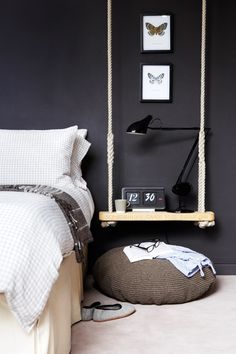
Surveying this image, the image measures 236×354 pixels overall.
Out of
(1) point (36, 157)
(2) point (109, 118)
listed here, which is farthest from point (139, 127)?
(1) point (36, 157)

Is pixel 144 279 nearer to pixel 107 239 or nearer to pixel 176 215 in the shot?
pixel 176 215

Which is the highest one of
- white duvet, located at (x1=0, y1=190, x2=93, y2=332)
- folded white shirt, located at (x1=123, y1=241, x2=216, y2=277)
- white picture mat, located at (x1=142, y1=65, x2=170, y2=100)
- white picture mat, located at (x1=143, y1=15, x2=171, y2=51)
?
white picture mat, located at (x1=143, y1=15, x2=171, y2=51)

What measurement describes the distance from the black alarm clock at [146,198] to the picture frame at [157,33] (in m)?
1.08

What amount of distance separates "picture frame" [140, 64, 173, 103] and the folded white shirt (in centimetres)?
116

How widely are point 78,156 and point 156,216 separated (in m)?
0.72

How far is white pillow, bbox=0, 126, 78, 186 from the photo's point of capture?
3.14 metres

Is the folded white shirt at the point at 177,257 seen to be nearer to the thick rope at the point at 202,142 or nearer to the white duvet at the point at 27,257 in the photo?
the thick rope at the point at 202,142

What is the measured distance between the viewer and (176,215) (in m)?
3.36

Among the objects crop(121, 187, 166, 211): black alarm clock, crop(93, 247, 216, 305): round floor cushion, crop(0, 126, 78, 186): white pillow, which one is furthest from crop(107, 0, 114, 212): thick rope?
crop(93, 247, 216, 305): round floor cushion

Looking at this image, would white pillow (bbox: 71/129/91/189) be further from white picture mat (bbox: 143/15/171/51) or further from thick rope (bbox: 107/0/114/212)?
white picture mat (bbox: 143/15/171/51)

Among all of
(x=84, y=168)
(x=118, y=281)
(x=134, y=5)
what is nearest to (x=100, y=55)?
(x=134, y=5)

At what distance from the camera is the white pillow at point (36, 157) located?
3.14 meters

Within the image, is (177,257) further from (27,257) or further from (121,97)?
(27,257)

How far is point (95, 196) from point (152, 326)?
4.65ft
